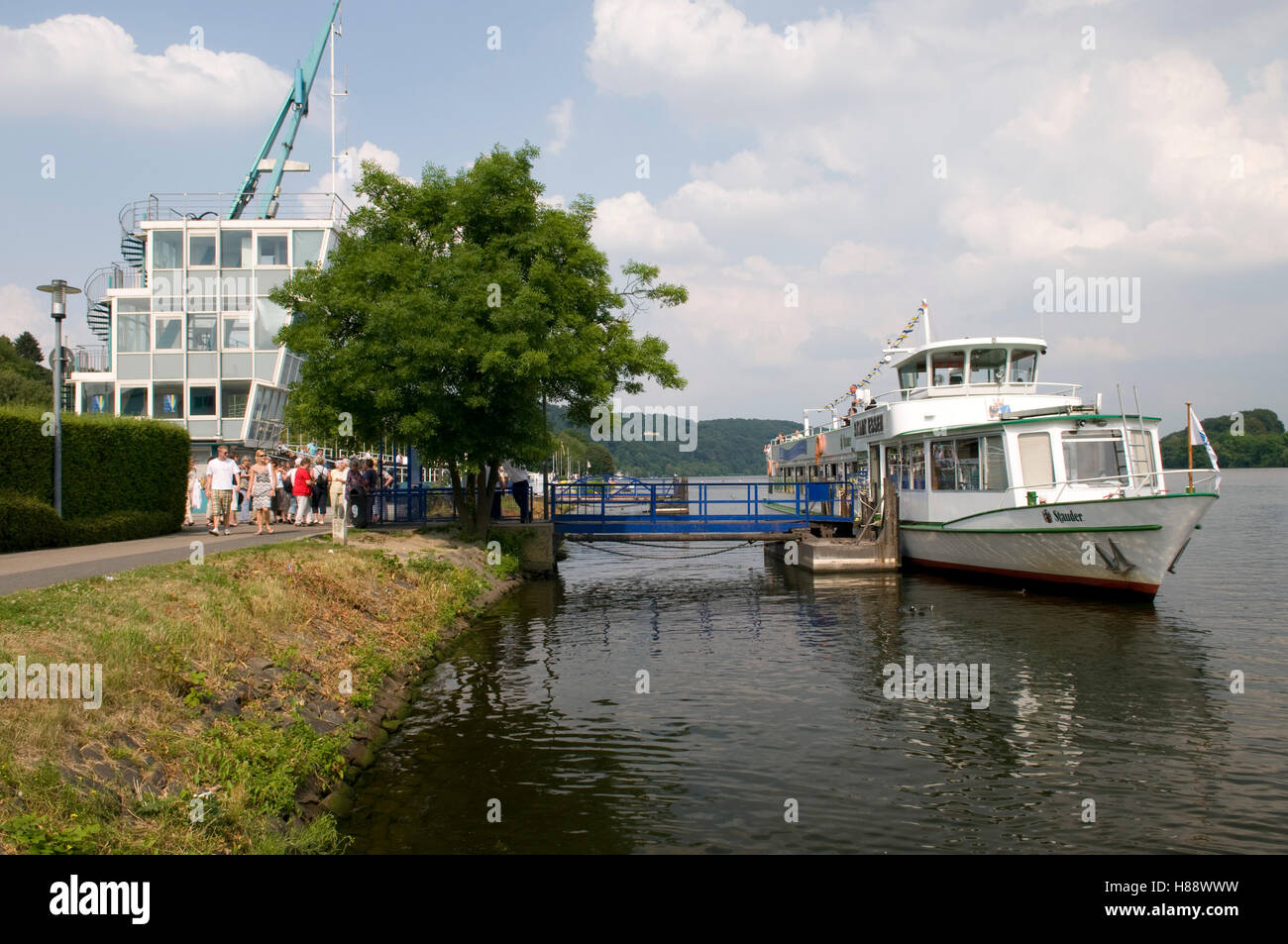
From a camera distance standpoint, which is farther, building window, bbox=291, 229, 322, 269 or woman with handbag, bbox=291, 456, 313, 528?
building window, bbox=291, 229, 322, 269

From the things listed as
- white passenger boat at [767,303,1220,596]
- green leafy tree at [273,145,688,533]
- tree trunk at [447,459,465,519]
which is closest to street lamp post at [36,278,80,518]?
green leafy tree at [273,145,688,533]

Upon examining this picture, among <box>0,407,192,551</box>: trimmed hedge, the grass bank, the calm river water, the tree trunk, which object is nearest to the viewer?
the grass bank

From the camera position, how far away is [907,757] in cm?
1004

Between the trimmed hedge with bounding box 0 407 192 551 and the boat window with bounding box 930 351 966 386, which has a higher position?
the boat window with bounding box 930 351 966 386

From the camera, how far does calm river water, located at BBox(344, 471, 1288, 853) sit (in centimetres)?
807

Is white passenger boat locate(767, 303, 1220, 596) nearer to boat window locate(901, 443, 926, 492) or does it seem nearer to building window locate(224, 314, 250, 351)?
boat window locate(901, 443, 926, 492)

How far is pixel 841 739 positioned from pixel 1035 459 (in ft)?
49.8

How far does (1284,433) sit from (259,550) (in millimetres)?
142564

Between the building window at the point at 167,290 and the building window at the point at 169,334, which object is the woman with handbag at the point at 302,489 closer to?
the building window at the point at 169,334

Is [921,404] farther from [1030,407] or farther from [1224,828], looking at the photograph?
[1224,828]

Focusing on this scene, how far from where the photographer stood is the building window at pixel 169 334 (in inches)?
1674

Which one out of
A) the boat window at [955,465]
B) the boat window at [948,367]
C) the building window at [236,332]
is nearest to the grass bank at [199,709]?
the boat window at [955,465]

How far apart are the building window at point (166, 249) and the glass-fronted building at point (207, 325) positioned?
0.05 m

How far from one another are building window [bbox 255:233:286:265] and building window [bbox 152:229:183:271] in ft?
13.6
